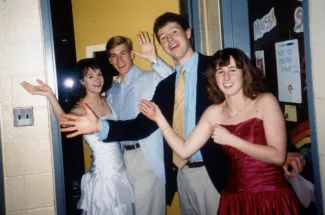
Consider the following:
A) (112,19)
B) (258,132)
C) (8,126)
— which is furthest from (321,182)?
(112,19)

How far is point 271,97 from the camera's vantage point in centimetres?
152

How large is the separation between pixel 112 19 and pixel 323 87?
3.09m

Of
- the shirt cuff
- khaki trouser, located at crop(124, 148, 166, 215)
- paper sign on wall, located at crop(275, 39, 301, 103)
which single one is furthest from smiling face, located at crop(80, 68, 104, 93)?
paper sign on wall, located at crop(275, 39, 301, 103)

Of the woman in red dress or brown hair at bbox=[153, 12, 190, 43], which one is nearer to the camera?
the woman in red dress

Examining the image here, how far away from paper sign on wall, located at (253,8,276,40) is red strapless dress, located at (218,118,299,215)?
116 cm

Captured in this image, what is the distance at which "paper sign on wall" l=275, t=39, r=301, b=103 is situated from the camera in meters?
1.93

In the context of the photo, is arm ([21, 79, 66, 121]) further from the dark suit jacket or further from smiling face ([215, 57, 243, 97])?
smiling face ([215, 57, 243, 97])

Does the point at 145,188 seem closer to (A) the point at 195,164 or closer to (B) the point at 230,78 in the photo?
(A) the point at 195,164

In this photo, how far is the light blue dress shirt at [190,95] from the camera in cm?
201

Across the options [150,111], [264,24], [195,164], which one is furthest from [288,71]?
[150,111]

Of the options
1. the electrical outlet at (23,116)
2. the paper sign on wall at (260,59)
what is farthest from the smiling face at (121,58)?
the paper sign on wall at (260,59)

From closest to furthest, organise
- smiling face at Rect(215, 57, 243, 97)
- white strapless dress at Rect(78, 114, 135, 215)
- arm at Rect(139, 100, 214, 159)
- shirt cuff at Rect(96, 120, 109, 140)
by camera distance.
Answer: smiling face at Rect(215, 57, 243, 97)
arm at Rect(139, 100, 214, 159)
shirt cuff at Rect(96, 120, 109, 140)
white strapless dress at Rect(78, 114, 135, 215)

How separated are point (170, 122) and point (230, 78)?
27.6 inches

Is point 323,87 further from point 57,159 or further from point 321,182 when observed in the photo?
point 57,159
